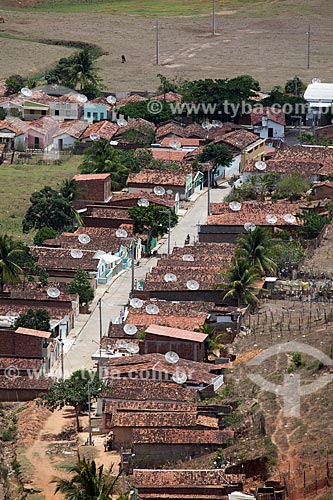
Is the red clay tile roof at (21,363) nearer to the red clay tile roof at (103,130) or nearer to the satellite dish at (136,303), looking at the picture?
the satellite dish at (136,303)

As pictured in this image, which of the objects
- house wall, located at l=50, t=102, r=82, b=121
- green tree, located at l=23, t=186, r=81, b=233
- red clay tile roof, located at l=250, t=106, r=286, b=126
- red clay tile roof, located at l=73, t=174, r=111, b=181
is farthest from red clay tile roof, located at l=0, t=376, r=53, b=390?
house wall, located at l=50, t=102, r=82, b=121

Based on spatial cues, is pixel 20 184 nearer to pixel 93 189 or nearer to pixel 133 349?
pixel 93 189

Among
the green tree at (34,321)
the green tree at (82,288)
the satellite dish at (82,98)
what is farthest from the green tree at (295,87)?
the green tree at (34,321)

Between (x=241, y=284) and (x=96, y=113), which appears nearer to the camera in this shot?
(x=241, y=284)

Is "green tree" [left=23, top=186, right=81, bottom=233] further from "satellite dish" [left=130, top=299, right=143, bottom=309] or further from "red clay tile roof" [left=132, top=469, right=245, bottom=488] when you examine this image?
"red clay tile roof" [left=132, top=469, right=245, bottom=488]

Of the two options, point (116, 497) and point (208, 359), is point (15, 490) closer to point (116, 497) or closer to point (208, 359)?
point (116, 497)

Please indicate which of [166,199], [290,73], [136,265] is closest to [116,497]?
[136,265]

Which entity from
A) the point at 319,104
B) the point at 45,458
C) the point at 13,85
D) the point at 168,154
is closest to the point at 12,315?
the point at 45,458
